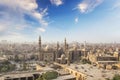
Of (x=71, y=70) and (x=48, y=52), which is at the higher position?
(x=48, y=52)

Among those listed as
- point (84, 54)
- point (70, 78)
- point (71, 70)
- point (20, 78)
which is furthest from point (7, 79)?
point (84, 54)

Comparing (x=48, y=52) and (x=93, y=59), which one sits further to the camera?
(x=48, y=52)

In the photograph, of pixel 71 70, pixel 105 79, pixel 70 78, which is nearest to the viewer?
pixel 105 79

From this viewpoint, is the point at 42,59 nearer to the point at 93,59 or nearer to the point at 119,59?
the point at 93,59

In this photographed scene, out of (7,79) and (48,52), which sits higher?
(48,52)

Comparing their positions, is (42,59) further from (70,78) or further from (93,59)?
(70,78)

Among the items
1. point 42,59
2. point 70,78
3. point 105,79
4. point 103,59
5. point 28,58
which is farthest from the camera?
point 28,58

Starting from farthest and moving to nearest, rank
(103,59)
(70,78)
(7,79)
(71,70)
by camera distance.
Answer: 1. (103,59)
2. (71,70)
3. (70,78)
4. (7,79)

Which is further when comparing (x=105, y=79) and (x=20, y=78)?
(x=20, y=78)

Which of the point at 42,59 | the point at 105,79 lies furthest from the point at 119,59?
the point at 105,79
